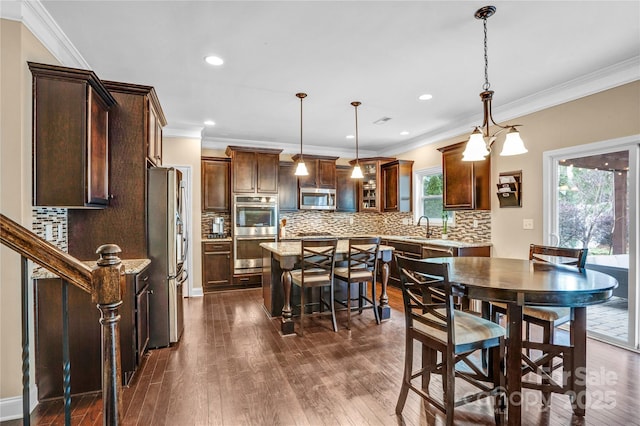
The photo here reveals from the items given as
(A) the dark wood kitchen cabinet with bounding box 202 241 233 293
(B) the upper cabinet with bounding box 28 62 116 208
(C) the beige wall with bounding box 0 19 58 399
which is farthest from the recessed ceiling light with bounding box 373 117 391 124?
(C) the beige wall with bounding box 0 19 58 399

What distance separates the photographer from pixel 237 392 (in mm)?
2322

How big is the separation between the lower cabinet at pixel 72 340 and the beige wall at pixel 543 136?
14.0 feet

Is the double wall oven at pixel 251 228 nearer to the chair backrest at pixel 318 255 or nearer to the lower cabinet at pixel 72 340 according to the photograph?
the chair backrest at pixel 318 255

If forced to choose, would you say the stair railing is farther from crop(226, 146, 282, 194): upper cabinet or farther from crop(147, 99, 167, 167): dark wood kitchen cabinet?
crop(226, 146, 282, 194): upper cabinet

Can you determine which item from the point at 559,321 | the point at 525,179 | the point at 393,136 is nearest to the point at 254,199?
the point at 393,136

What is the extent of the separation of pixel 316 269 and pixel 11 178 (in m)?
2.76

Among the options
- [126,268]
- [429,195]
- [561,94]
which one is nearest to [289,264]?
[126,268]

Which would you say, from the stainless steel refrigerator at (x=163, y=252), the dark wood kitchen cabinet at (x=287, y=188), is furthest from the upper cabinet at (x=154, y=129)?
the dark wood kitchen cabinet at (x=287, y=188)

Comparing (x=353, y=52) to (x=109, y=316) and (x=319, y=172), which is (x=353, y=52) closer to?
(x=109, y=316)

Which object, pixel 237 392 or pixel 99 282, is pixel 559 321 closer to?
pixel 237 392

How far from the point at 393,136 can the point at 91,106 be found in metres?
4.63

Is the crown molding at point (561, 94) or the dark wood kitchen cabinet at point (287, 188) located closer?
the crown molding at point (561, 94)

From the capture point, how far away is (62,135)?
227cm

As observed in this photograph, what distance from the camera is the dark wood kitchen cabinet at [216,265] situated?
17.3ft
